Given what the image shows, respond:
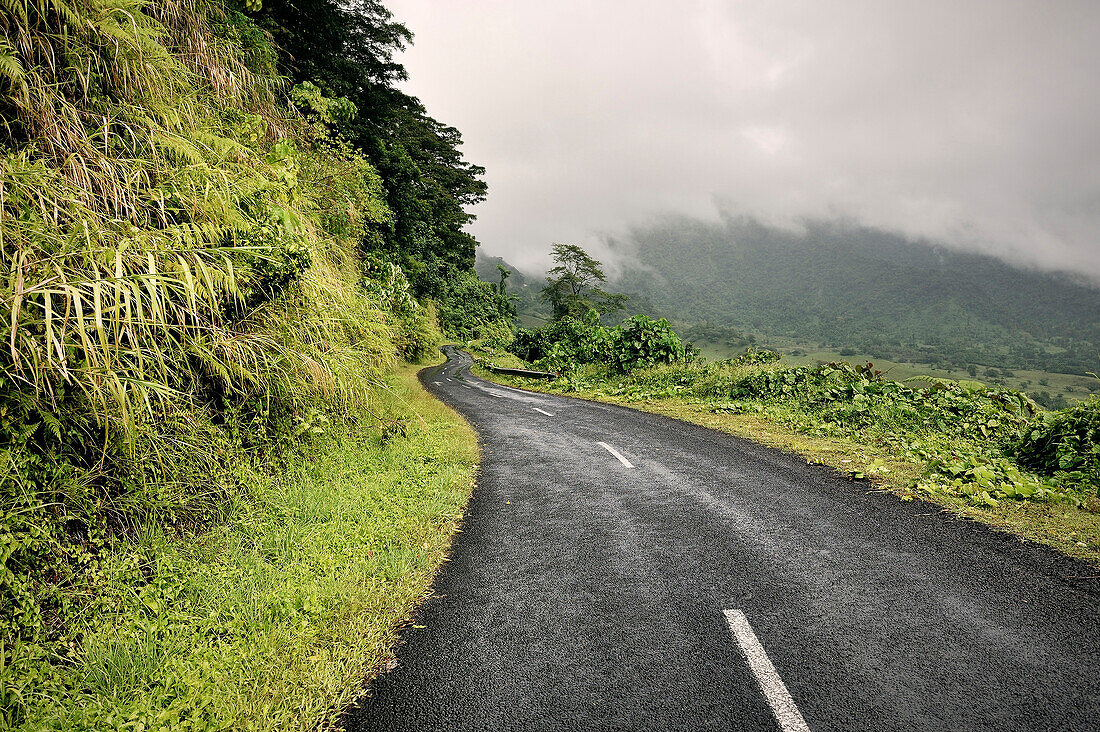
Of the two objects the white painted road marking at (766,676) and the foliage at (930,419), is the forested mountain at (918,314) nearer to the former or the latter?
the foliage at (930,419)

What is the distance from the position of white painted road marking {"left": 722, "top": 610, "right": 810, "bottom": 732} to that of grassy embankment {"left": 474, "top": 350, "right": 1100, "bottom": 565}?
3319 millimetres

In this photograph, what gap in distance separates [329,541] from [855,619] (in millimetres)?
4274

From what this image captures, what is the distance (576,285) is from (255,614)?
40.2m

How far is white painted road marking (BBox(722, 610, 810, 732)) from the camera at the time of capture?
7.65 feet

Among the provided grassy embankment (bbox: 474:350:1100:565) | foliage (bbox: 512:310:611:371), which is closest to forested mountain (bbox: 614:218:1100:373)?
foliage (bbox: 512:310:611:371)

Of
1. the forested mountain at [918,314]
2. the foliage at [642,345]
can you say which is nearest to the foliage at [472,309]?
the foliage at [642,345]

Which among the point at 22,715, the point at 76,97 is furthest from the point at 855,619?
the point at 76,97

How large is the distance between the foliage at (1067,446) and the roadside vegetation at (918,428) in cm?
2

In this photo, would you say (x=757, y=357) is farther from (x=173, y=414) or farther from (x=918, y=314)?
(x=918, y=314)

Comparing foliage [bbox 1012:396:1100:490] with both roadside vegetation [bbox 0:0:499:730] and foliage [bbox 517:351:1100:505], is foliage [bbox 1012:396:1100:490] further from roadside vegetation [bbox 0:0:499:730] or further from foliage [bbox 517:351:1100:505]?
roadside vegetation [bbox 0:0:499:730]

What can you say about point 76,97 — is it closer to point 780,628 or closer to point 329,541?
point 329,541

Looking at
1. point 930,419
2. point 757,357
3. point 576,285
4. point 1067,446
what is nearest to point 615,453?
point 1067,446

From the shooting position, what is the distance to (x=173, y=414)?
3584 mm

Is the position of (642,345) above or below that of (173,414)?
above
